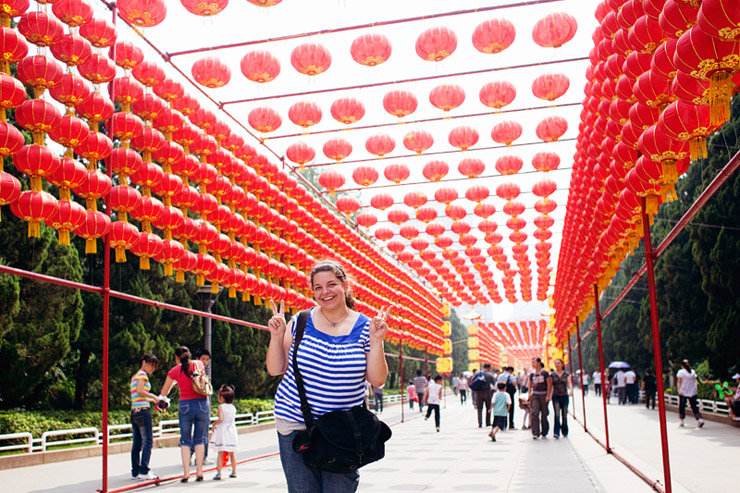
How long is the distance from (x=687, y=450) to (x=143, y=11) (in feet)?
33.2

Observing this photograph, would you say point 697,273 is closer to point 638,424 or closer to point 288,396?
point 638,424

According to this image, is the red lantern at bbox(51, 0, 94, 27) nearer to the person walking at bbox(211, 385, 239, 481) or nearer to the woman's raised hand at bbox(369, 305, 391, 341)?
the person walking at bbox(211, 385, 239, 481)

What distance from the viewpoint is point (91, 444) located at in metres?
13.8

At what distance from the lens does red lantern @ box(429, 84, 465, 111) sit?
1283 cm

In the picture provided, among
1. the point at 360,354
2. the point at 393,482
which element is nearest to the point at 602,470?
the point at 393,482

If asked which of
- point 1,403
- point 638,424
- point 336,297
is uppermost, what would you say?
point 336,297

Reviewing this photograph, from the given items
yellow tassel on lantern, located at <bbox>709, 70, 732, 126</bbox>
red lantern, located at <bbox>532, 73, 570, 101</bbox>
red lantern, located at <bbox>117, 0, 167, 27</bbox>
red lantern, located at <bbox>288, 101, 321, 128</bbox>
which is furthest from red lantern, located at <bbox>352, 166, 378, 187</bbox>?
yellow tassel on lantern, located at <bbox>709, 70, 732, 126</bbox>

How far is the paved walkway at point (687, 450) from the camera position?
26.7ft

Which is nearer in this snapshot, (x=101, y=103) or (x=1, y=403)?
(x=101, y=103)

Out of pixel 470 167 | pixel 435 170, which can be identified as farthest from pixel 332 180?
pixel 470 167

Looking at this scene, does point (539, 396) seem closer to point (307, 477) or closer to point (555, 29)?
point (555, 29)

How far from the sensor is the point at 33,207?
8.10m

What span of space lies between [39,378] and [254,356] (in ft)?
28.4

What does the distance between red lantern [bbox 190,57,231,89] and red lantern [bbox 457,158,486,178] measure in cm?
656
